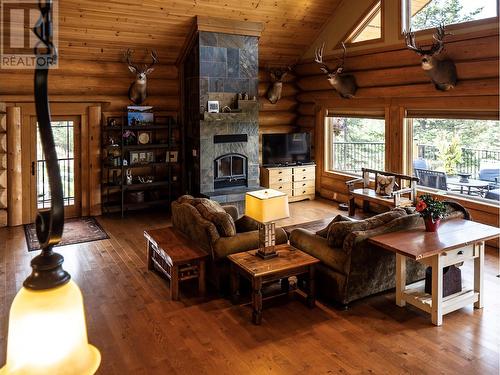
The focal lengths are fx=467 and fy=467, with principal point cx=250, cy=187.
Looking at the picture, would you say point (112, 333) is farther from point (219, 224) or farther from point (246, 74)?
point (246, 74)

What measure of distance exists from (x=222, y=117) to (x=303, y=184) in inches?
105

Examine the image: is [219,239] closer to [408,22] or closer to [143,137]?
[143,137]

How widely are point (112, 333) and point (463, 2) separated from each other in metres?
6.75

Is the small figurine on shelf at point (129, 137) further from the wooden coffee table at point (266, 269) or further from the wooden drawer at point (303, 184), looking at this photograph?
the wooden coffee table at point (266, 269)

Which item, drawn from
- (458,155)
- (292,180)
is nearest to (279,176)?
(292,180)

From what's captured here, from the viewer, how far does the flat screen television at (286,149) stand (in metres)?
10.1

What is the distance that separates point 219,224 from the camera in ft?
17.0

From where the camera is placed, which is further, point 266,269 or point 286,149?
point 286,149

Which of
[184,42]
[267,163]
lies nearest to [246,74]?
[184,42]

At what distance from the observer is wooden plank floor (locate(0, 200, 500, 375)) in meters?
3.83

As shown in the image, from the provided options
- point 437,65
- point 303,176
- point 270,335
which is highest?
point 437,65

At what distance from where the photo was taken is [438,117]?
7.62m

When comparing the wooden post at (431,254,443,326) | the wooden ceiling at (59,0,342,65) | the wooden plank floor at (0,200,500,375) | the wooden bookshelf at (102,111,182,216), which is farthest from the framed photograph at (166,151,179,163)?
the wooden post at (431,254,443,326)

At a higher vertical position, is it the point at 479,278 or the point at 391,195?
the point at 391,195
